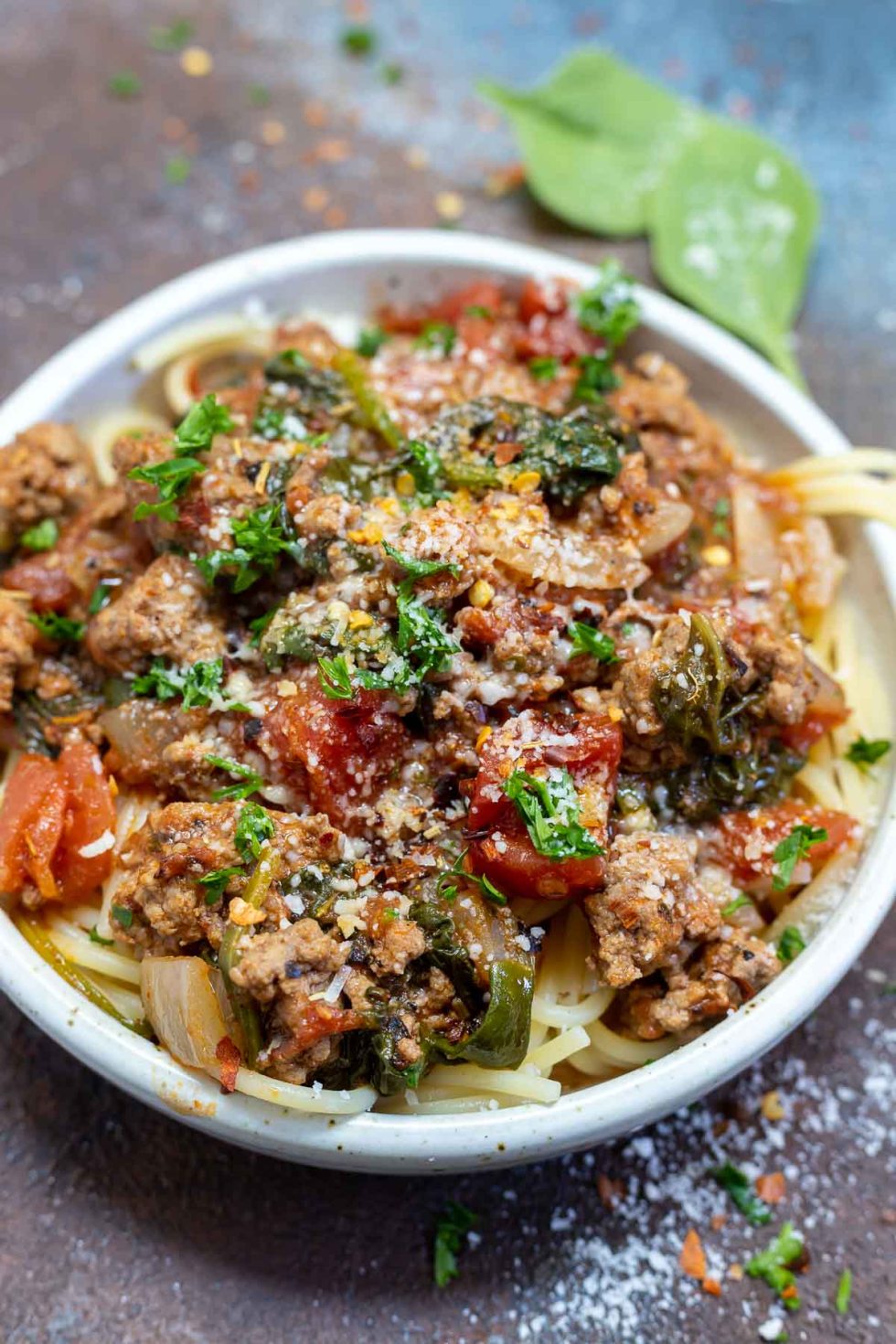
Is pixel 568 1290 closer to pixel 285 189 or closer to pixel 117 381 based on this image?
pixel 117 381

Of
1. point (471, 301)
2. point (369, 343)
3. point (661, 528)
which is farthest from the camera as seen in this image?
point (471, 301)

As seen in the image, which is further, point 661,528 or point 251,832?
point 661,528

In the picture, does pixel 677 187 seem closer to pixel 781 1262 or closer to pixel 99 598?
pixel 99 598

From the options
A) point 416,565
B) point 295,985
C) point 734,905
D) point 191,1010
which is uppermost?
point 416,565

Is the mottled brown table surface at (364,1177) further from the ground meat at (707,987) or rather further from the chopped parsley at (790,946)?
the ground meat at (707,987)

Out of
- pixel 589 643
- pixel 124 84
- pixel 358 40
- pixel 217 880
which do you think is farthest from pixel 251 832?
pixel 358 40

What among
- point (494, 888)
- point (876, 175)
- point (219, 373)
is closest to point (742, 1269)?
point (494, 888)
